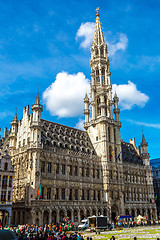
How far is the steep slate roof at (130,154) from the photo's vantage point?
87875 mm

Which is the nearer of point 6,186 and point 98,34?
point 6,186

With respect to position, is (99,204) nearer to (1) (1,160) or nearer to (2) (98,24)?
(1) (1,160)

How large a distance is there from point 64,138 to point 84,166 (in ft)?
31.5

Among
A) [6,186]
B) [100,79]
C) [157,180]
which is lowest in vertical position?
[6,186]

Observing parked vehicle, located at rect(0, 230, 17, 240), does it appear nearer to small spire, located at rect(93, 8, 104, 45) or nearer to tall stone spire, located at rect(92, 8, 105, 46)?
tall stone spire, located at rect(92, 8, 105, 46)

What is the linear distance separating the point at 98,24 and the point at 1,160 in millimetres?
69015

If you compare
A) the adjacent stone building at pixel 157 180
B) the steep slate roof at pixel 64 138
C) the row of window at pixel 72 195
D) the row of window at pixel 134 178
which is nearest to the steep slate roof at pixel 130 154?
the row of window at pixel 134 178

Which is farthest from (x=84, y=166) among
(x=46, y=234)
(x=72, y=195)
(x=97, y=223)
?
(x=46, y=234)

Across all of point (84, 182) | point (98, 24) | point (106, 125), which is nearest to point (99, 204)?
point (84, 182)

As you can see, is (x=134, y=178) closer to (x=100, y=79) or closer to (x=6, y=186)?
(x=100, y=79)

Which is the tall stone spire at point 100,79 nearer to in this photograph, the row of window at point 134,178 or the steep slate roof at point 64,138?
the steep slate roof at point 64,138

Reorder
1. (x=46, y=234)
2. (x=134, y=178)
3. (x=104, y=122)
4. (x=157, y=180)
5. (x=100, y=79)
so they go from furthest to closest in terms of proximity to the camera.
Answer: (x=157, y=180)
(x=100, y=79)
(x=134, y=178)
(x=104, y=122)
(x=46, y=234)

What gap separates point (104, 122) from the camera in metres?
76.7

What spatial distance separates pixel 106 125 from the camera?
7731 centimetres
